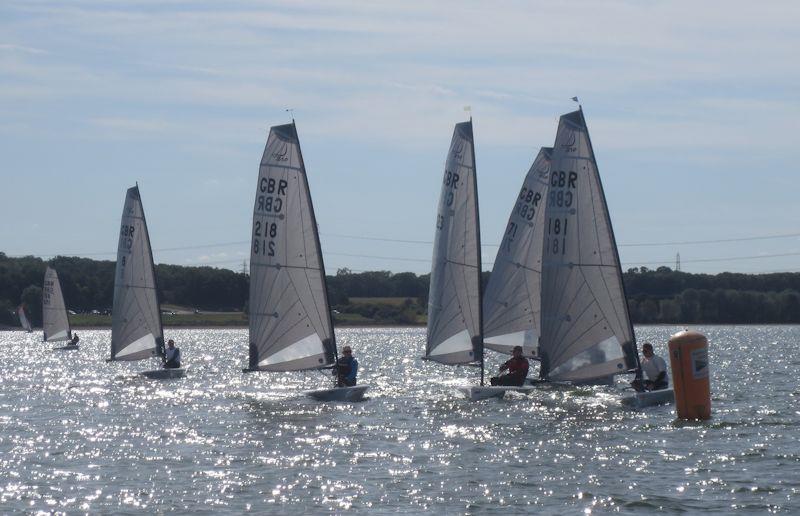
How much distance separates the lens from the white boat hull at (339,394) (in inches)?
1294

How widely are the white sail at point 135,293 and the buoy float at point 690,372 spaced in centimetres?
2515

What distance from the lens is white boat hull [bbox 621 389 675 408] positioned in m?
30.4

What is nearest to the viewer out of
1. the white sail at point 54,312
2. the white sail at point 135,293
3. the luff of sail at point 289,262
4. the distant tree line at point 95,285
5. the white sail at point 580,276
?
the white sail at point 580,276

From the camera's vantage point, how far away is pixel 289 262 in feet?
113

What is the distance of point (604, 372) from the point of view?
1267 inches

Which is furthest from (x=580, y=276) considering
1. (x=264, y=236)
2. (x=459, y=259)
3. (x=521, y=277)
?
(x=521, y=277)

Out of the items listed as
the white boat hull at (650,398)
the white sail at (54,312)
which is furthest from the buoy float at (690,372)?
the white sail at (54,312)

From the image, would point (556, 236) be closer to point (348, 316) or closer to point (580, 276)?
point (580, 276)

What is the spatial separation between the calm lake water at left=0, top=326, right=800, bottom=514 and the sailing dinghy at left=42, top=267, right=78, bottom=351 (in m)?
45.8

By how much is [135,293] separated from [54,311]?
132 feet

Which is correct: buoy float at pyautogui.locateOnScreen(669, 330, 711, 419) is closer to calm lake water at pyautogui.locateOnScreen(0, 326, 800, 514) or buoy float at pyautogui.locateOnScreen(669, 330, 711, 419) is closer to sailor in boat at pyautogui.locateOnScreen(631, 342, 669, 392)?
calm lake water at pyautogui.locateOnScreen(0, 326, 800, 514)

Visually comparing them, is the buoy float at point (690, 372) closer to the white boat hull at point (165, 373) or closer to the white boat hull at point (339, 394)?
the white boat hull at point (339, 394)

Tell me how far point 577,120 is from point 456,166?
414 centimetres

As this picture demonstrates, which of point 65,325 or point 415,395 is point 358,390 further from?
point 65,325
